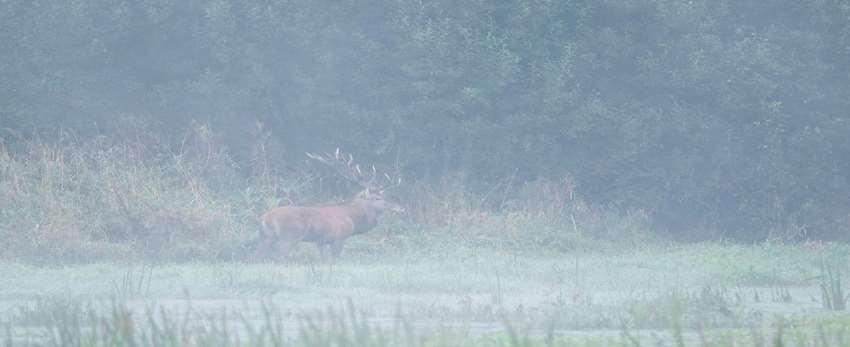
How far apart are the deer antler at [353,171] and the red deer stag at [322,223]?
1.81 ft

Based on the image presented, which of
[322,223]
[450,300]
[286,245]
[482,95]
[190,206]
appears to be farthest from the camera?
[482,95]

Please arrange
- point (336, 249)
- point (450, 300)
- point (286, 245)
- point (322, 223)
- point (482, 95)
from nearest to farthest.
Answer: point (450, 300)
point (286, 245)
point (322, 223)
point (336, 249)
point (482, 95)

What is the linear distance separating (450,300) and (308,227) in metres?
6.14

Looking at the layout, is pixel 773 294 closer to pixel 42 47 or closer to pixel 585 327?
pixel 585 327

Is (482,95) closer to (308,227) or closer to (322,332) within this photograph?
(308,227)

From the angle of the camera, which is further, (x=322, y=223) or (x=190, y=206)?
(x=190, y=206)

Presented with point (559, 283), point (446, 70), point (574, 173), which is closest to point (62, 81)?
point (446, 70)

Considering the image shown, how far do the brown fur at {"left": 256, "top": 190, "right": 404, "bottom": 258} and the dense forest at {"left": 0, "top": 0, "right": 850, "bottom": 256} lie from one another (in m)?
3.27

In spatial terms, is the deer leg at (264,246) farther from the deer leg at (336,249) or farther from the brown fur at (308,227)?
the deer leg at (336,249)

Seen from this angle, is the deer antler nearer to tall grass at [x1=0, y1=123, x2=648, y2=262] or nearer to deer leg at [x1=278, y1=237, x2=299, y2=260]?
tall grass at [x1=0, y1=123, x2=648, y2=262]

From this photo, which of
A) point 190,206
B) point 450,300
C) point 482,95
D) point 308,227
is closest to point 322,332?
point 450,300

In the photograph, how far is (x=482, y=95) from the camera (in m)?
23.8

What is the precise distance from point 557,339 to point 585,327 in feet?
4.19

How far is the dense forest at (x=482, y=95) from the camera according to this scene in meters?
23.5
